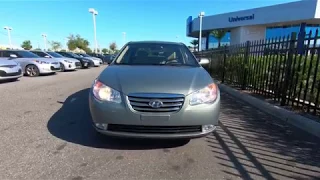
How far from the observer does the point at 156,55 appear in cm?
473

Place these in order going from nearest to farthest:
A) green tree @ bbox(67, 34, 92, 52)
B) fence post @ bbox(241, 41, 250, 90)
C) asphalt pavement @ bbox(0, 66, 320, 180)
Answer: asphalt pavement @ bbox(0, 66, 320, 180) → fence post @ bbox(241, 41, 250, 90) → green tree @ bbox(67, 34, 92, 52)

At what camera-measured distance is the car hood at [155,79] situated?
3174mm

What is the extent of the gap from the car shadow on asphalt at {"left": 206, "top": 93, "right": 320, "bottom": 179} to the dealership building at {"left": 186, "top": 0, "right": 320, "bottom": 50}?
77.2 ft

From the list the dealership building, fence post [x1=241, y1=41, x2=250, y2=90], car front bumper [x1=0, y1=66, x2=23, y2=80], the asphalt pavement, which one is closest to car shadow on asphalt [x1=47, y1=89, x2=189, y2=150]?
the asphalt pavement

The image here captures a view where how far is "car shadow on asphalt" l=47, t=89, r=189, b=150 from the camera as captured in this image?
3.62 meters

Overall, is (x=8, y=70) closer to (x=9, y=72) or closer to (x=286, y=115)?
(x=9, y=72)

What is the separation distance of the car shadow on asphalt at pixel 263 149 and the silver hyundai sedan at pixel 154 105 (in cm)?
55

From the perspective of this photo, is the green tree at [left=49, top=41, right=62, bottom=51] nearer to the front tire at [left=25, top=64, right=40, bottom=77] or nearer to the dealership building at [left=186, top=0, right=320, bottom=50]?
the dealership building at [left=186, top=0, right=320, bottom=50]

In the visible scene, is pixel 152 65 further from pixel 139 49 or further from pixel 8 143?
pixel 8 143

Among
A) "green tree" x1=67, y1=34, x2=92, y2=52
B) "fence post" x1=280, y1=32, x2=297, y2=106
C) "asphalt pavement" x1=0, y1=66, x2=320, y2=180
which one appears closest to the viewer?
"asphalt pavement" x1=0, y1=66, x2=320, y2=180

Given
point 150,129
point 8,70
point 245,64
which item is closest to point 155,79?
point 150,129

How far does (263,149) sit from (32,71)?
509 inches

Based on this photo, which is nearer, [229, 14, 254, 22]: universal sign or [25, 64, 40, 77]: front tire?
[25, 64, 40, 77]: front tire

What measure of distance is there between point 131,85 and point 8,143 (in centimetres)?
207
